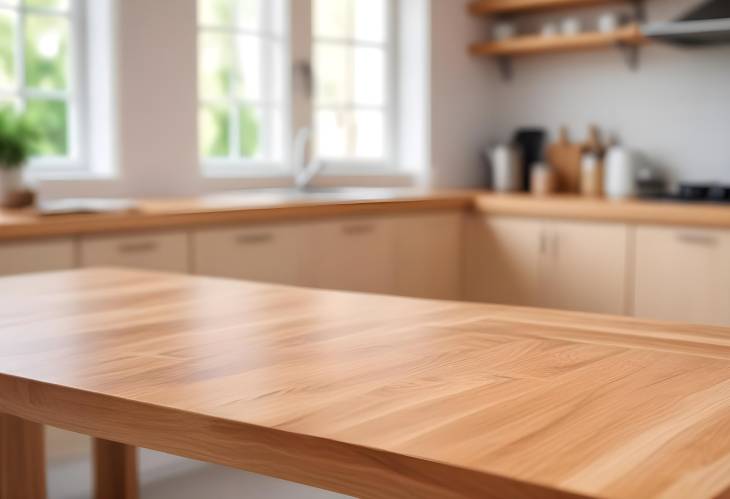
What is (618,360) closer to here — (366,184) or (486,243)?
(486,243)

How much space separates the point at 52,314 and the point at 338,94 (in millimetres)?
3727

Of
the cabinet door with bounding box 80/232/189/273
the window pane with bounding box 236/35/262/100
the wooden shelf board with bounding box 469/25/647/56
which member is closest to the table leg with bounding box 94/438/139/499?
the cabinet door with bounding box 80/232/189/273

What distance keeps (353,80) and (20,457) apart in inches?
148

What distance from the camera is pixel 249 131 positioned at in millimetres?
4578

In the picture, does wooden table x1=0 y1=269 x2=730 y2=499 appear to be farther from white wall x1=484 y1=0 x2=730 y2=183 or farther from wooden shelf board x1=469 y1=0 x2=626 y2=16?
wooden shelf board x1=469 y1=0 x2=626 y2=16

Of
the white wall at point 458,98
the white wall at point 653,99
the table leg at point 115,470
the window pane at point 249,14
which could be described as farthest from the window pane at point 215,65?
the table leg at point 115,470

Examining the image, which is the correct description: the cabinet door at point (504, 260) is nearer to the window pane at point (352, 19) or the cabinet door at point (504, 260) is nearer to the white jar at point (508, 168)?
the white jar at point (508, 168)

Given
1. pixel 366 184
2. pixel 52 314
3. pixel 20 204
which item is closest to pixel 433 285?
pixel 366 184

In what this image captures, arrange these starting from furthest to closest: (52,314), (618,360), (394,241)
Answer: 1. (394,241)
2. (52,314)
3. (618,360)

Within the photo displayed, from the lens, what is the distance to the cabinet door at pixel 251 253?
3400 mm

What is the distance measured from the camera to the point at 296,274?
377cm

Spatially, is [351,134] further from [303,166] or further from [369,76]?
[303,166]

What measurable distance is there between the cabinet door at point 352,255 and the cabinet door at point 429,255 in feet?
0.21

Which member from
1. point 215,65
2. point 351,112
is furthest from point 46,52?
point 351,112
